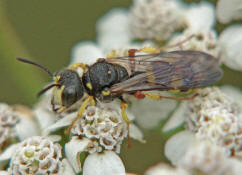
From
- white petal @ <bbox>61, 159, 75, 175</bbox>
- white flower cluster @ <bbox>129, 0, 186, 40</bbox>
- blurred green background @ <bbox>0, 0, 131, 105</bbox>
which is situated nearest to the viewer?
white petal @ <bbox>61, 159, 75, 175</bbox>

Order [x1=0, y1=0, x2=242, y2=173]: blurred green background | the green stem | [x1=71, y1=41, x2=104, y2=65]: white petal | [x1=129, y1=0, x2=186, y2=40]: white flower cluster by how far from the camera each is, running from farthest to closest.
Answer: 1. [x1=0, y1=0, x2=242, y2=173]: blurred green background
2. the green stem
3. [x1=129, y1=0, x2=186, y2=40]: white flower cluster
4. [x1=71, y1=41, x2=104, y2=65]: white petal

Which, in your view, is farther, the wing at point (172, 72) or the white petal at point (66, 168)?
the wing at point (172, 72)

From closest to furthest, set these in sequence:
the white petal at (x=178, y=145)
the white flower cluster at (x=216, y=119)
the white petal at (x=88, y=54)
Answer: the white flower cluster at (x=216, y=119) < the white petal at (x=178, y=145) < the white petal at (x=88, y=54)

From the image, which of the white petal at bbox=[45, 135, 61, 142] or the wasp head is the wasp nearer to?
the wasp head

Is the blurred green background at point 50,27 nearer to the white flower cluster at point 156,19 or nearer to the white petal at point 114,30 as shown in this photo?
the white petal at point 114,30

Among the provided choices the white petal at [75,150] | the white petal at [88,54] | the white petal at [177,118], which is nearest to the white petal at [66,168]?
the white petal at [75,150]

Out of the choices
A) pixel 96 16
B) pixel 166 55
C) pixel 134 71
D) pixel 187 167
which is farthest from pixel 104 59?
pixel 96 16

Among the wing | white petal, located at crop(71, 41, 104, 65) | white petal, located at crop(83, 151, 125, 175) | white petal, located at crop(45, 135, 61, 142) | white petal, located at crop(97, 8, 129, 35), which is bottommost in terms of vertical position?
white petal, located at crop(83, 151, 125, 175)

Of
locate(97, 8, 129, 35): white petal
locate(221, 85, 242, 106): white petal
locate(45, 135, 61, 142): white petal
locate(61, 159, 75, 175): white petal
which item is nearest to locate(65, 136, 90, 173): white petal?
locate(61, 159, 75, 175): white petal
